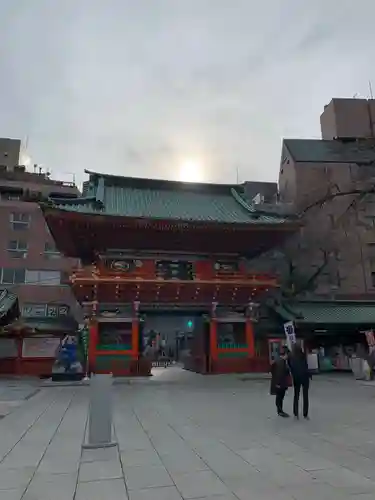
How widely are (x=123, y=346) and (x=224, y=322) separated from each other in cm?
635

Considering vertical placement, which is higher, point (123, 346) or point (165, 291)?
point (165, 291)

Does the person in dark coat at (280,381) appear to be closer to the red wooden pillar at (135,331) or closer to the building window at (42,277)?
the red wooden pillar at (135,331)

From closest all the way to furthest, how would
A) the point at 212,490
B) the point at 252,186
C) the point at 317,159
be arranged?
the point at 212,490 < the point at 317,159 < the point at 252,186

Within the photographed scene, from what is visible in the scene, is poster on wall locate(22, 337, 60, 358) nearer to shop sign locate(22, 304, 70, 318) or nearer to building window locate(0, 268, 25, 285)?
shop sign locate(22, 304, 70, 318)

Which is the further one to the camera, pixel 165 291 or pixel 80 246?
pixel 80 246

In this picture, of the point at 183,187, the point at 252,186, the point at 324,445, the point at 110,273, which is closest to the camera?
the point at 324,445

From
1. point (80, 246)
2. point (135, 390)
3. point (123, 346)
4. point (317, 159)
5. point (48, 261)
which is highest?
point (317, 159)

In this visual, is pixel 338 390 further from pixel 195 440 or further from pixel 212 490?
pixel 212 490

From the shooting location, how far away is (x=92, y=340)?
21656mm

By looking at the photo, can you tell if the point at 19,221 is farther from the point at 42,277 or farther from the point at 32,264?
the point at 42,277

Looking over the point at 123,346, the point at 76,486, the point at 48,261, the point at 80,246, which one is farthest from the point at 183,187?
the point at 76,486

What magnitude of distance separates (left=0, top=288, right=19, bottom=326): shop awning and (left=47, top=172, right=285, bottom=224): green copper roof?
6806 millimetres

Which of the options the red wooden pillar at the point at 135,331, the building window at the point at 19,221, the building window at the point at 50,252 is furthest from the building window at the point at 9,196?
the red wooden pillar at the point at 135,331

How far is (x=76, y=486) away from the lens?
17.1 ft
